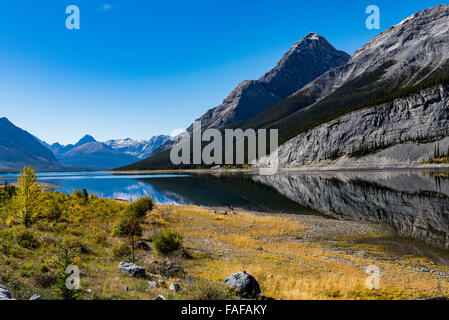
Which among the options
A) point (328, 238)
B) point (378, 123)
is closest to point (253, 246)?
point (328, 238)

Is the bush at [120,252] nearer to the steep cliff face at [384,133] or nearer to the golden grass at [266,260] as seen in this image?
the golden grass at [266,260]

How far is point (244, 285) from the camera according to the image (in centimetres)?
1059

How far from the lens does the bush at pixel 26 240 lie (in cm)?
1450

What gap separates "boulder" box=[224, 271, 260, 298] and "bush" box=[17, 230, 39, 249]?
Answer: 40.1 ft

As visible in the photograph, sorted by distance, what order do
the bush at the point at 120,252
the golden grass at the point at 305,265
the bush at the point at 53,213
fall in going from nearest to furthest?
the golden grass at the point at 305,265 < the bush at the point at 120,252 < the bush at the point at 53,213

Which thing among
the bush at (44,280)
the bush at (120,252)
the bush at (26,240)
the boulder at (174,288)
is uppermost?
the bush at (26,240)

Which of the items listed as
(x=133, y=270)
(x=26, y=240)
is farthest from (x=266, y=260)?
(x=26, y=240)

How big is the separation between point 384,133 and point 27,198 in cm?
18554

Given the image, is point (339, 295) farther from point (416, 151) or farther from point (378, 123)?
point (378, 123)

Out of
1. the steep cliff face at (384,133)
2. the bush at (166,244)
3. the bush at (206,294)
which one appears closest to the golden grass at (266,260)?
the bush at (166,244)

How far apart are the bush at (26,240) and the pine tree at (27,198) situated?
5.50m

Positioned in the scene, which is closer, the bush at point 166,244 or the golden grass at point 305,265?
the golden grass at point 305,265
